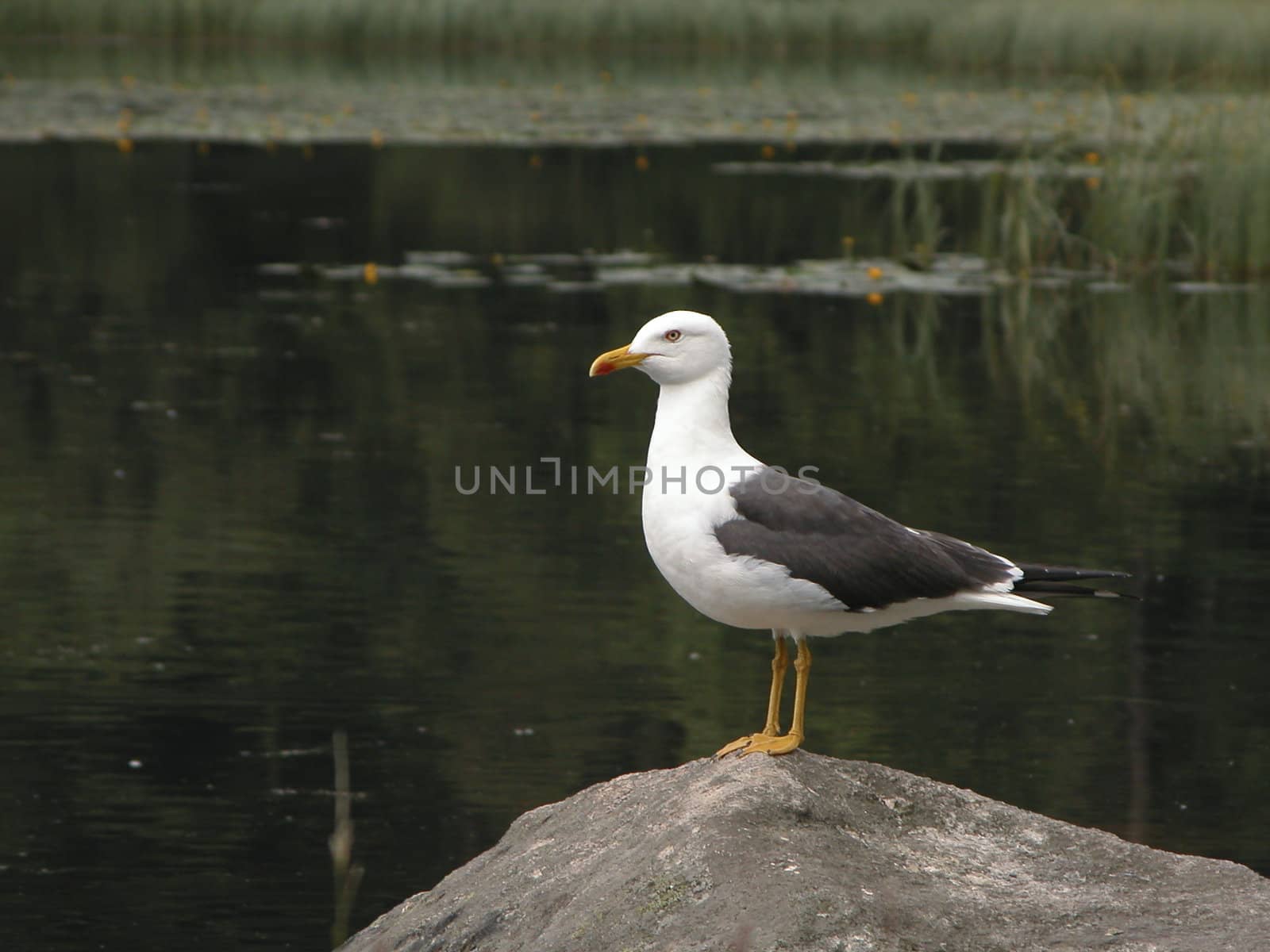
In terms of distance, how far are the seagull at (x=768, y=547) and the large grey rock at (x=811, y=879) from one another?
335 millimetres

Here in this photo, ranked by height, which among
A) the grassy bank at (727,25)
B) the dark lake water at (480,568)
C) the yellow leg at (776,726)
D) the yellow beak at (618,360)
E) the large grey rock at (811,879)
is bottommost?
the dark lake water at (480,568)

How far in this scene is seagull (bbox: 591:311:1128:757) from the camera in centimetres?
484

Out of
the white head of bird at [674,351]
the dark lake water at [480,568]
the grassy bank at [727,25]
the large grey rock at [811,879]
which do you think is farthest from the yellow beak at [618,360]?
the grassy bank at [727,25]

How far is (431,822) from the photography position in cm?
675

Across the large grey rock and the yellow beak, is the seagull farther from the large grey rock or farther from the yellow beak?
the large grey rock

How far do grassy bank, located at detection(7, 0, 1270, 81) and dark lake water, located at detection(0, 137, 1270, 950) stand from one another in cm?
1402

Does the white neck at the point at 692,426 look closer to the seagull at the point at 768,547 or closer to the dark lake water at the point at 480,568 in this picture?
the seagull at the point at 768,547

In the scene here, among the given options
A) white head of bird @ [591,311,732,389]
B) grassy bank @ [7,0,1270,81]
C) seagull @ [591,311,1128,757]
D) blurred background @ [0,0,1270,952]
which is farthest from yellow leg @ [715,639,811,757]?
grassy bank @ [7,0,1270,81]

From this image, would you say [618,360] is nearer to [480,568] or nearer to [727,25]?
[480,568]

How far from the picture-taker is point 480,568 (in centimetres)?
962

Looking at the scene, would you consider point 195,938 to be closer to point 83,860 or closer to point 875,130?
point 83,860

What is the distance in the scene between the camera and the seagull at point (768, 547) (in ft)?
15.9

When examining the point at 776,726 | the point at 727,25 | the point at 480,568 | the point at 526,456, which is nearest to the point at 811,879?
the point at 776,726

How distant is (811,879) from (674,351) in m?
1.40
